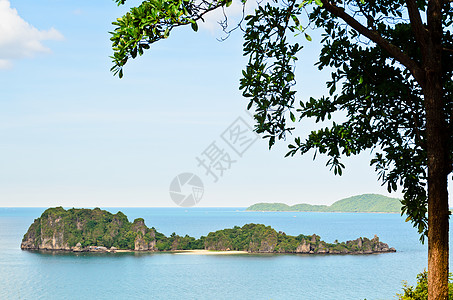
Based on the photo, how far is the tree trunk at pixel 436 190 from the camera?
660 cm

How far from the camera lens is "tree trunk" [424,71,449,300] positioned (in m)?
6.60

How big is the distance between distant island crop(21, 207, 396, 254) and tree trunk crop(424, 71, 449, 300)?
102 metres

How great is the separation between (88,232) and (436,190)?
360ft

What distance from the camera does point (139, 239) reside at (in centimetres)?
11025

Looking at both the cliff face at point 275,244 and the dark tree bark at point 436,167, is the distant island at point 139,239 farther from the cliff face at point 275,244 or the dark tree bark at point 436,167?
the dark tree bark at point 436,167

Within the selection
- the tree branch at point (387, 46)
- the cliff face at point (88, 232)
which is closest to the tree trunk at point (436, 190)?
the tree branch at point (387, 46)

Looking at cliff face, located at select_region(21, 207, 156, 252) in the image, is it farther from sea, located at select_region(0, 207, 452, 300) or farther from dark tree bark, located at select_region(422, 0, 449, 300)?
dark tree bark, located at select_region(422, 0, 449, 300)

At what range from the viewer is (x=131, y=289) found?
75938 millimetres

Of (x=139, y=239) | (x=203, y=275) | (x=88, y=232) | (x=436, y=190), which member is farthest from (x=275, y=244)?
(x=436, y=190)

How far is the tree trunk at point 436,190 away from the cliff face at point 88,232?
341 feet

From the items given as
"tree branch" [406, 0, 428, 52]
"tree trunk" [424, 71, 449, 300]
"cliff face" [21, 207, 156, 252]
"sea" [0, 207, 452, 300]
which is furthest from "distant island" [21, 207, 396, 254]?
"tree branch" [406, 0, 428, 52]

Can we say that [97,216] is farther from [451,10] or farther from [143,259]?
[451,10]

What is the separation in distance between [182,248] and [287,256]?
24.2 meters

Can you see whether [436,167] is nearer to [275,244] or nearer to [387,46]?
[387,46]
